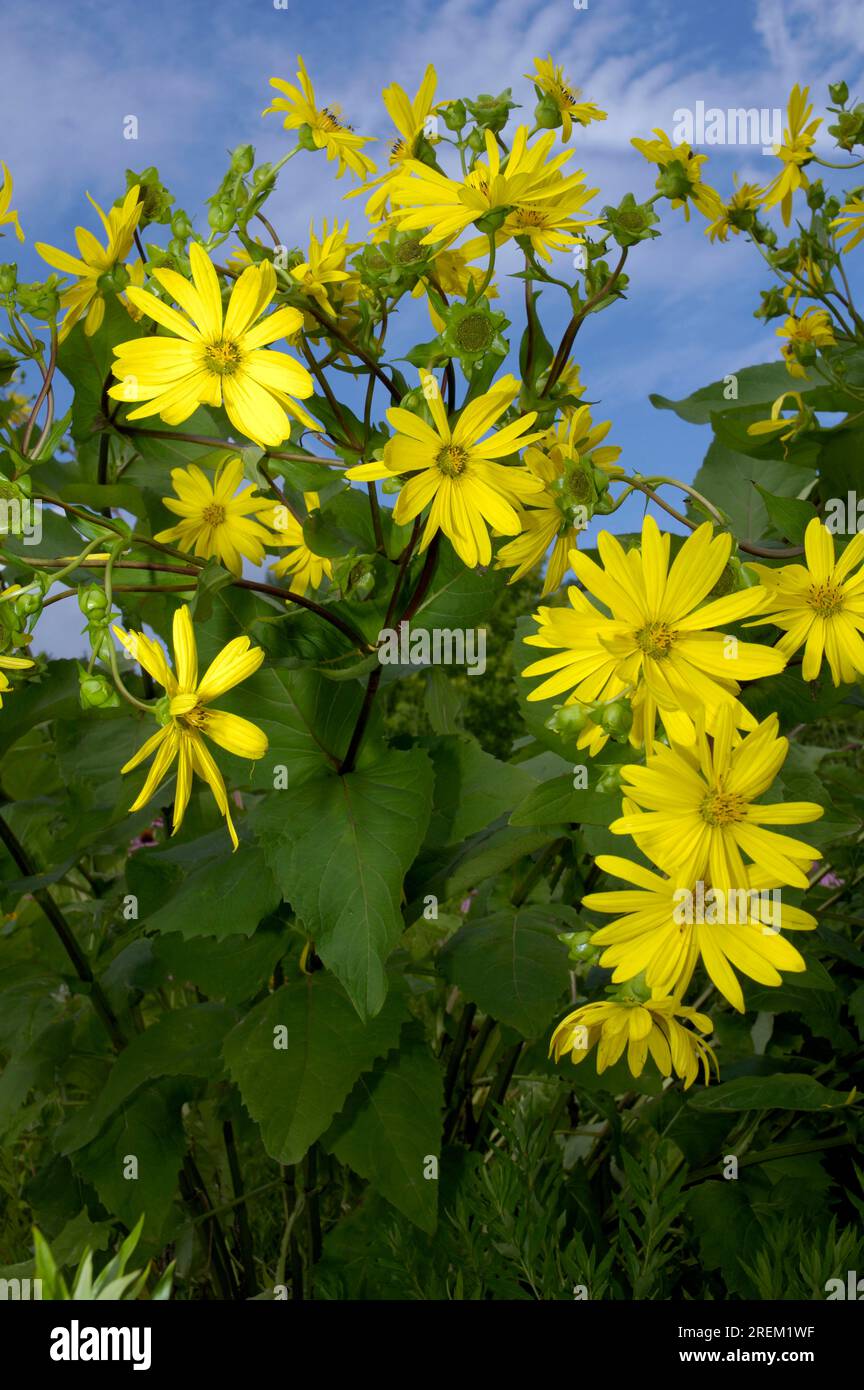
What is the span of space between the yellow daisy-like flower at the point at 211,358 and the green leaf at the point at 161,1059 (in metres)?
0.50

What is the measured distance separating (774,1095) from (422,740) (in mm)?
370

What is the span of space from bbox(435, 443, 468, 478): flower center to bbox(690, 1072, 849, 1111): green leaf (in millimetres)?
522

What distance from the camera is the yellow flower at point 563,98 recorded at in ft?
2.91

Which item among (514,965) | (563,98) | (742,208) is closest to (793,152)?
(742,208)

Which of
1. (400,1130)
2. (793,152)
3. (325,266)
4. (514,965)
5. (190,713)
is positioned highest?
(793,152)

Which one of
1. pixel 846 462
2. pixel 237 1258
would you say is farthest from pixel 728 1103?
pixel 237 1258

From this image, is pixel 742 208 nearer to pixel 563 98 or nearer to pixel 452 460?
pixel 563 98

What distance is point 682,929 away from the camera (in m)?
0.61

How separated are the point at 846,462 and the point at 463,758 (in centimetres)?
35

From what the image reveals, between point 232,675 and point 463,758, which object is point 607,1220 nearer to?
point 463,758

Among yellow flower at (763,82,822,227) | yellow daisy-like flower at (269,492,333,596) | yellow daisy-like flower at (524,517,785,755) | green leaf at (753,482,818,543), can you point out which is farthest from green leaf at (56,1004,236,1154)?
yellow flower at (763,82,822,227)

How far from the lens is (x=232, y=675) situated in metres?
0.63

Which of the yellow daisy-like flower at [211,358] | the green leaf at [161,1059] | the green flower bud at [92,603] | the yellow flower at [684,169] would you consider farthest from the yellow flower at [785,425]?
the green leaf at [161,1059]

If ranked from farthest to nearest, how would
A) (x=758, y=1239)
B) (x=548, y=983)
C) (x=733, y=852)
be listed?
(x=758, y=1239), (x=548, y=983), (x=733, y=852)
